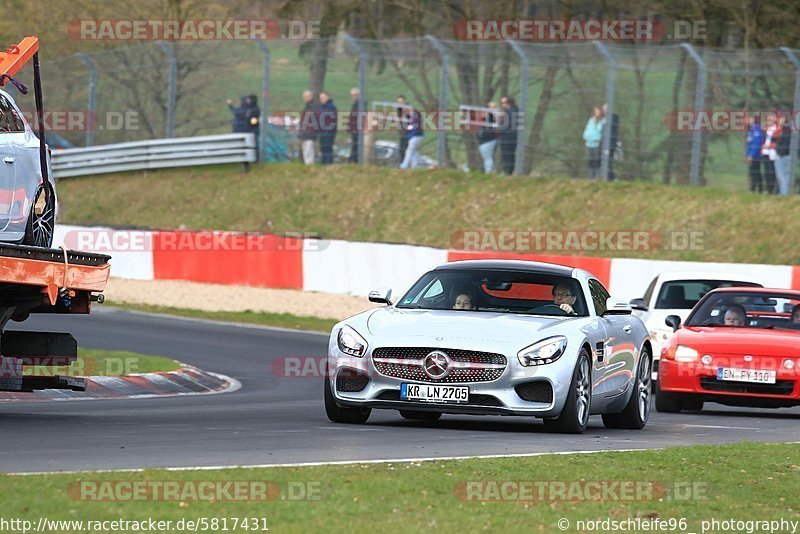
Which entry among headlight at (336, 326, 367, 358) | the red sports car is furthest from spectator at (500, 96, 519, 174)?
headlight at (336, 326, 367, 358)

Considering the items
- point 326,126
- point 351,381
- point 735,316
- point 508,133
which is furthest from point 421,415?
point 326,126

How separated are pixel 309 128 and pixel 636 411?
79.3 ft

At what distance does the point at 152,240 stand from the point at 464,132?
25.1 ft

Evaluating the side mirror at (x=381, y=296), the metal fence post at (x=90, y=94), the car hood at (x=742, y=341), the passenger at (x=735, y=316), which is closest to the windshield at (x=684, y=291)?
the passenger at (x=735, y=316)

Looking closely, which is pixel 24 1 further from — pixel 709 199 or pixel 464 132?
pixel 709 199

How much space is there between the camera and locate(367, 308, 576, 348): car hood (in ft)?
39.1

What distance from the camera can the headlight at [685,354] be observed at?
1606cm

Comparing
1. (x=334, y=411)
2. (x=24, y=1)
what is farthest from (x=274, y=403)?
(x=24, y=1)

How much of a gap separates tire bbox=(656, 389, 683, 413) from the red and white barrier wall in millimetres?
9379

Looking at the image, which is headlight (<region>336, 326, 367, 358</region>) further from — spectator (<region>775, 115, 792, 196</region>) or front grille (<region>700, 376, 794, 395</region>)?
spectator (<region>775, 115, 792, 196</region>)

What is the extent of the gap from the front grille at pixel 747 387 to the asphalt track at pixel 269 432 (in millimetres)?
295

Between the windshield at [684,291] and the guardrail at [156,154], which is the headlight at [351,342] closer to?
the windshield at [684,291]

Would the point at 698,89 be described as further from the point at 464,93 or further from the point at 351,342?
the point at 351,342

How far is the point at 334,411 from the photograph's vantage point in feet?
40.9
